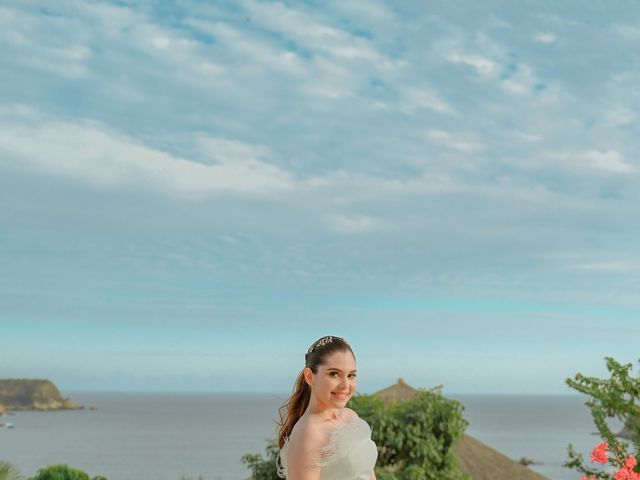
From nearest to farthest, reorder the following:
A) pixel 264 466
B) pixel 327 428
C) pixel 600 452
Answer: pixel 327 428, pixel 600 452, pixel 264 466

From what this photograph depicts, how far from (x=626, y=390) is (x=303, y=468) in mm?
5883

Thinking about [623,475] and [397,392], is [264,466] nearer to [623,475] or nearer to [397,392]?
[397,392]

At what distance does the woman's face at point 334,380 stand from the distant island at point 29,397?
552ft

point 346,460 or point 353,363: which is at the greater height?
point 353,363

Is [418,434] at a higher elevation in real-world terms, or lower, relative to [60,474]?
higher

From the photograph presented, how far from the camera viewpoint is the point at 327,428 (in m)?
3.95

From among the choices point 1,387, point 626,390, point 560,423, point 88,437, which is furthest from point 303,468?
point 1,387

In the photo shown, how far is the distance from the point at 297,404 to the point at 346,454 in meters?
0.34

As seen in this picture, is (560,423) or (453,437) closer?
(453,437)

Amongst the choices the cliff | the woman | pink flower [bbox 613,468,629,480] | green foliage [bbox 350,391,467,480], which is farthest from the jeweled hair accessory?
the cliff

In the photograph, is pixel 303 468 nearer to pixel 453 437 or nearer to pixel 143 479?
pixel 453 437

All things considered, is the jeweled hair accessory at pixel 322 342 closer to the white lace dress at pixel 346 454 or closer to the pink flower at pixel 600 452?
the white lace dress at pixel 346 454

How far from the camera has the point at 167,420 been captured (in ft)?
493

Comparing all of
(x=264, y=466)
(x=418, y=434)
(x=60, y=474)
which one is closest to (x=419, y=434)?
(x=418, y=434)
